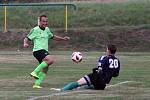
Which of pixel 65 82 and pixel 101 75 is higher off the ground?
pixel 101 75

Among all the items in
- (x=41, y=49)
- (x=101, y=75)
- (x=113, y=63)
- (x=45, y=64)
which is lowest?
(x=101, y=75)

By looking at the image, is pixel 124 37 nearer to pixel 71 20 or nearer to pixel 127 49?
pixel 127 49

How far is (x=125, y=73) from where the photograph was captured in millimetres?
21422

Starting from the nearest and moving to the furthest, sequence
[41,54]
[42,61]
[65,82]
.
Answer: [41,54] → [42,61] → [65,82]

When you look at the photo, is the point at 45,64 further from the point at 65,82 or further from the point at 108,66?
the point at 108,66

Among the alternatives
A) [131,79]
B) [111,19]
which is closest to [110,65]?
[131,79]

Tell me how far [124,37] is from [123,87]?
83.0ft

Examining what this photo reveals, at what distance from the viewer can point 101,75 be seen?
49.7 ft

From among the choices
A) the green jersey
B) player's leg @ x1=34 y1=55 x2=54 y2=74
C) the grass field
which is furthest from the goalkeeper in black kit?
the green jersey

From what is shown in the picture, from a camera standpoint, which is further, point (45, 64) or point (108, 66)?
point (45, 64)

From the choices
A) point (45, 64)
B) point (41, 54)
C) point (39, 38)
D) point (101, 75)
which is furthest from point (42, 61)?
point (101, 75)

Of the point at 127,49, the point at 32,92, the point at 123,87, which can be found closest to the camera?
the point at 32,92

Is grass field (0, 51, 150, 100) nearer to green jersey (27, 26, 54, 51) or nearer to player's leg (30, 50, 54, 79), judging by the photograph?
player's leg (30, 50, 54, 79)

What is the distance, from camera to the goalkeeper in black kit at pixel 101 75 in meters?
15.0
